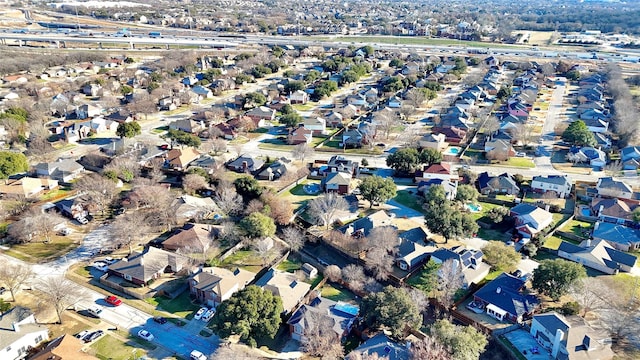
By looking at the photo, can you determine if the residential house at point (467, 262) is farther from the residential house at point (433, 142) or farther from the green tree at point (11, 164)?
the green tree at point (11, 164)

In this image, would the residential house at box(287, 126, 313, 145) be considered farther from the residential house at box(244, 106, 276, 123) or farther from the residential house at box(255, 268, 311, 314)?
the residential house at box(255, 268, 311, 314)

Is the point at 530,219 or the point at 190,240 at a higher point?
the point at 530,219

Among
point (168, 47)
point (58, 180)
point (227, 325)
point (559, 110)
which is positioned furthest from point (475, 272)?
point (168, 47)

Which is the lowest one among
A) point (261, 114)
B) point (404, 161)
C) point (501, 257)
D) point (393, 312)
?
point (393, 312)

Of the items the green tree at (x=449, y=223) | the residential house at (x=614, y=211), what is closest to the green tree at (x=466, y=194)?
the green tree at (x=449, y=223)

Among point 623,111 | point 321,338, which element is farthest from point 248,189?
point 623,111

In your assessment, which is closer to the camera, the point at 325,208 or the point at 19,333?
the point at 19,333

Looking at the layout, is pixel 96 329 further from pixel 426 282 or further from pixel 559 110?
pixel 559 110

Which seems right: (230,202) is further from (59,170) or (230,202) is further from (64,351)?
(59,170)
